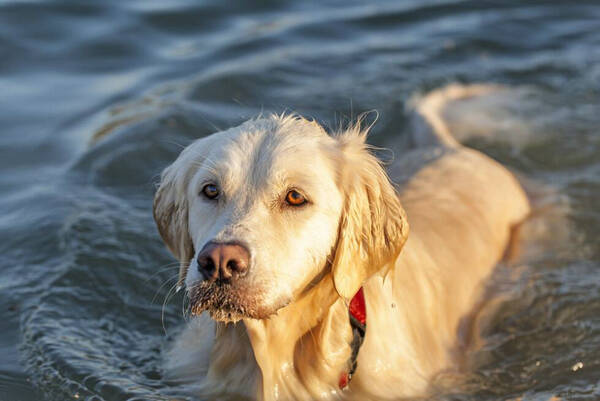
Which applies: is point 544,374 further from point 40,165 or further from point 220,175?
point 40,165

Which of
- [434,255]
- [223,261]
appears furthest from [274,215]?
[434,255]

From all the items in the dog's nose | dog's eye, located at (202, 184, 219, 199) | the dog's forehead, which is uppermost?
the dog's forehead

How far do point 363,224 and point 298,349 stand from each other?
29.8 inches

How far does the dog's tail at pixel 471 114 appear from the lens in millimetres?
7465

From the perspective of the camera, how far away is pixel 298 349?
448cm

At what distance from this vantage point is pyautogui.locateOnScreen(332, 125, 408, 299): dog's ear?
4121 mm

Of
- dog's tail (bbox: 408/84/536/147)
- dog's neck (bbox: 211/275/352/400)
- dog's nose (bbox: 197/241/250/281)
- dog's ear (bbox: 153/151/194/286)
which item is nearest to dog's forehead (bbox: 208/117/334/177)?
dog's ear (bbox: 153/151/194/286)

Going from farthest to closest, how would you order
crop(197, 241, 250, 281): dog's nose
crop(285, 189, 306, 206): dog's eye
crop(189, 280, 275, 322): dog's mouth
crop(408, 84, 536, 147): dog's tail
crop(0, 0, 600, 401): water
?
crop(408, 84, 536, 147): dog's tail
crop(0, 0, 600, 401): water
crop(285, 189, 306, 206): dog's eye
crop(189, 280, 275, 322): dog's mouth
crop(197, 241, 250, 281): dog's nose

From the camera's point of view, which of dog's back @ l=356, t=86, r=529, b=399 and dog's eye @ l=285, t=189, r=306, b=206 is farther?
dog's back @ l=356, t=86, r=529, b=399

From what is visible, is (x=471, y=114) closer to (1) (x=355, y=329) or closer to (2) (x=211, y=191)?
(1) (x=355, y=329)

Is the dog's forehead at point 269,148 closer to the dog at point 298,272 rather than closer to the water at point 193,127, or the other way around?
the dog at point 298,272

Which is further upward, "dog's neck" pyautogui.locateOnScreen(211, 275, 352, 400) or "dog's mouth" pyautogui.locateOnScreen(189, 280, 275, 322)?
"dog's mouth" pyautogui.locateOnScreen(189, 280, 275, 322)

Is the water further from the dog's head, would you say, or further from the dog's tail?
the dog's head

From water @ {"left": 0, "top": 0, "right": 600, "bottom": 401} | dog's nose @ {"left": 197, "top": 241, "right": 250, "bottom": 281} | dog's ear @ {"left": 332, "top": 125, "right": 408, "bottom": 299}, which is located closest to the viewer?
dog's nose @ {"left": 197, "top": 241, "right": 250, "bottom": 281}
